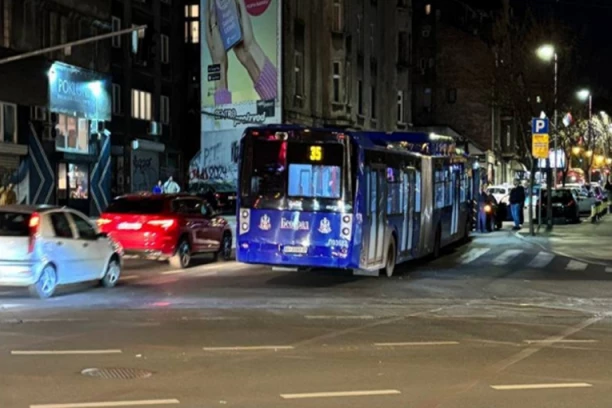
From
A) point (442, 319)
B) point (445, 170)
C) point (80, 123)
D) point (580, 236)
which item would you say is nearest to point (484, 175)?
point (580, 236)

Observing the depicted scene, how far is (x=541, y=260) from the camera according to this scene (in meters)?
23.8

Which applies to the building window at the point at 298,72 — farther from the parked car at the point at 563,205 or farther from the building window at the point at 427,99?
the building window at the point at 427,99

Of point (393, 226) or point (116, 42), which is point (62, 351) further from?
point (116, 42)

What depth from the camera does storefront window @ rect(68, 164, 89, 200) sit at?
39528 millimetres

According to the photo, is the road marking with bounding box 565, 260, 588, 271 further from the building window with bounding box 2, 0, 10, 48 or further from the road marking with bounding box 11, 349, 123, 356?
the building window with bounding box 2, 0, 10, 48

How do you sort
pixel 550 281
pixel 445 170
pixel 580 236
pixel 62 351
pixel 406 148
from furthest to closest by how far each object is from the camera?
pixel 580 236 → pixel 445 170 → pixel 406 148 → pixel 550 281 → pixel 62 351

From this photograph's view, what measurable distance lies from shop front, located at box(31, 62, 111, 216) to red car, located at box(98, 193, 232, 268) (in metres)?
16.2

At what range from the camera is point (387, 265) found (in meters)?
19.4

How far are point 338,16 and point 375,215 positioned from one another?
34300mm

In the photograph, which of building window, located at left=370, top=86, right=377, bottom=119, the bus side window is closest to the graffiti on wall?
building window, located at left=370, top=86, right=377, bottom=119

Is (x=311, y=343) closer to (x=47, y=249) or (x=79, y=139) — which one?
(x=47, y=249)

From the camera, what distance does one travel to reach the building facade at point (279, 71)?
4475cm

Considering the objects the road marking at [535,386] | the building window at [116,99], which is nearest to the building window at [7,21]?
the building window at [116,99]

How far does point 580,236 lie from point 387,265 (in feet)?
52.3
